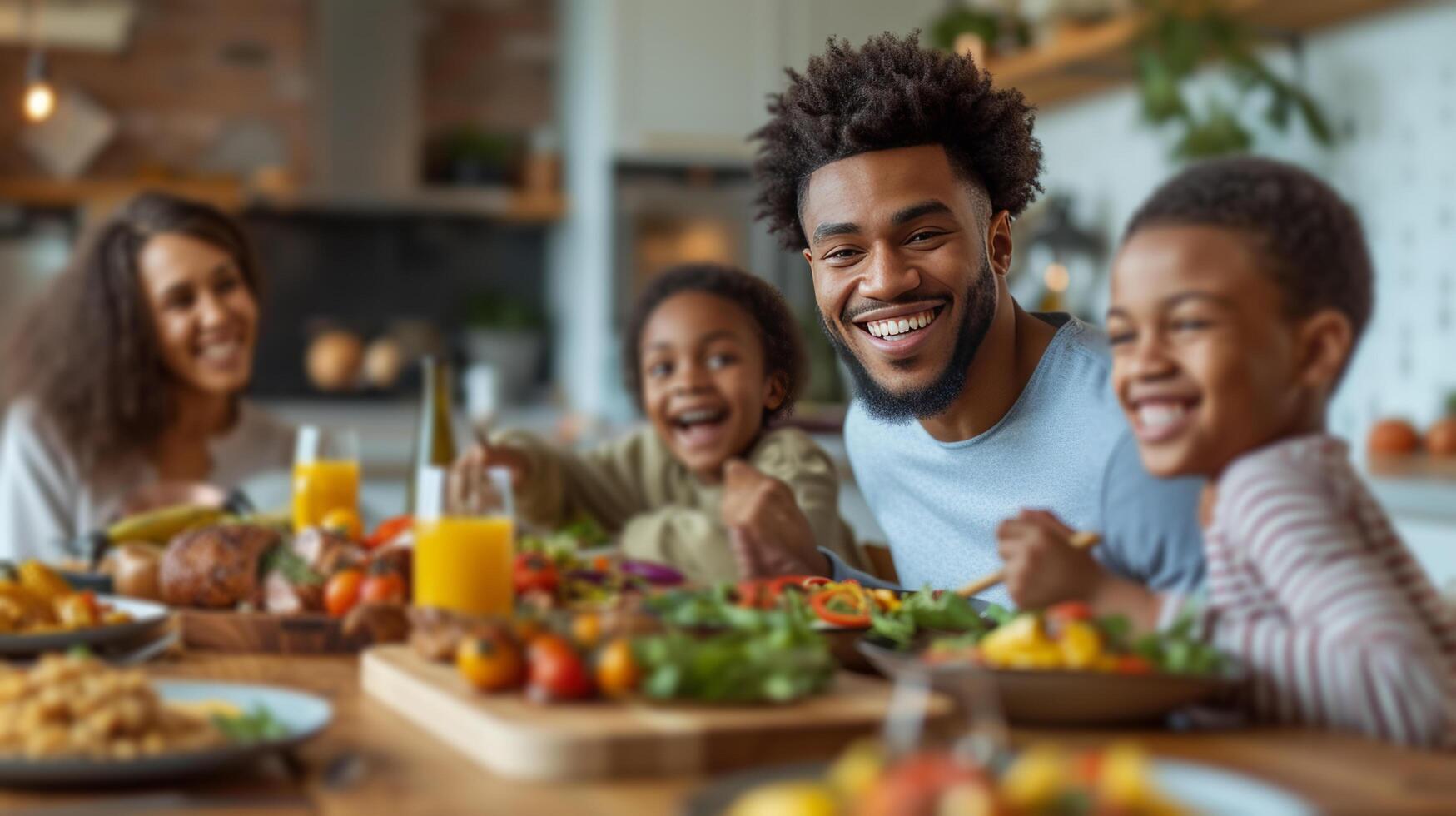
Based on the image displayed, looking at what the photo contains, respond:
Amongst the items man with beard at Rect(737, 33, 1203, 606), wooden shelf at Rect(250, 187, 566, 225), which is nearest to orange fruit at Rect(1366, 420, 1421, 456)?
man with beard at Rect(737, 33, 1203, 606)

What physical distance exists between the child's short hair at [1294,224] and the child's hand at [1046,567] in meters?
0.24

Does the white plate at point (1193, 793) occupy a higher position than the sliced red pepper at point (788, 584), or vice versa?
the sliced red pepper at point (788, 584)

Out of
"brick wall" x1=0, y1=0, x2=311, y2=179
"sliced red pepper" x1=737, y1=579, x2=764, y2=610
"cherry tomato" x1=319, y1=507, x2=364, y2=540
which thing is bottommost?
"sliced red pepper" x1=737, y1=579, x2=764, y2=610

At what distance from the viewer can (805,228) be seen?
171 centimetres

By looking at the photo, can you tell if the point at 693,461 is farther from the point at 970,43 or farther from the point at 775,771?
the point at 970,43

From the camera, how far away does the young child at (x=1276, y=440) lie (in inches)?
39.3

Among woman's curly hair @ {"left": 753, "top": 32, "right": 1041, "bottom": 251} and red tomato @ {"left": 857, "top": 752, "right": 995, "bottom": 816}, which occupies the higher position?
woman's curly hair @ {"left": 753, "top": 32, "right": 1041, "bottom": 251}

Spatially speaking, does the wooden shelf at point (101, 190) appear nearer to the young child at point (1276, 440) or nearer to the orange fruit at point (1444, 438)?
the orange fruit at point (1444, 438)

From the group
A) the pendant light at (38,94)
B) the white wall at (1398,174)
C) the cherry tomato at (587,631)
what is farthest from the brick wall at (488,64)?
the cherry tomato at (587,631)

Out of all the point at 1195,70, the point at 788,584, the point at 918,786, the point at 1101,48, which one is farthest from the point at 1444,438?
the point at 918,786

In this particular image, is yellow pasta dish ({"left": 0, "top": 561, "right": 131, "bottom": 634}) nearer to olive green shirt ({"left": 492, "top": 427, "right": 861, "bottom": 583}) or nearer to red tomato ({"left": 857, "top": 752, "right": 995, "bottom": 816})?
olive green shirt ({"left": 492, "top": 427, "right": 861, "bottom": 583})

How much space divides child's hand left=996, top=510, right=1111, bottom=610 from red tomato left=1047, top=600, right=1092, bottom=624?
0.07 ft

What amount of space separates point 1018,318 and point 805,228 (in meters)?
0.27

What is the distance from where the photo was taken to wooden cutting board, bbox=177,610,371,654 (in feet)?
4.83
